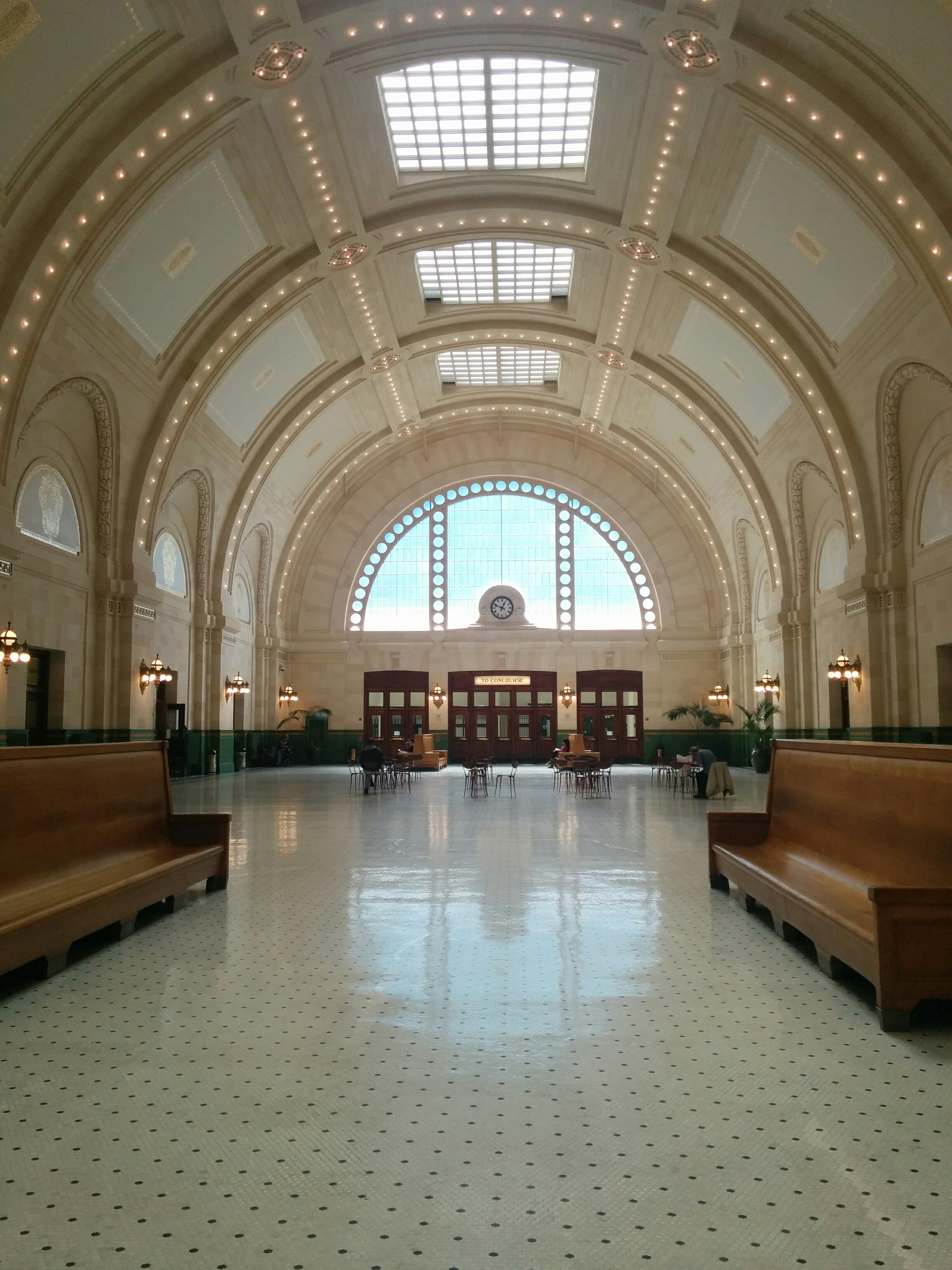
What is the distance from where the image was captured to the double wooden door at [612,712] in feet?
106

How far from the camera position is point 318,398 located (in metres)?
23.6

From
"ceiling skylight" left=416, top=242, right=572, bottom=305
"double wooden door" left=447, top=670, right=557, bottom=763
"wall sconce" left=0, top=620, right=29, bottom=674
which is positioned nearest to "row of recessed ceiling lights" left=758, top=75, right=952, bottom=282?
"ceiling skylight" left=416, top=242, right=572, bottom=305

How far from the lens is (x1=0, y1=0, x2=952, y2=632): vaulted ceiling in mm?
12023

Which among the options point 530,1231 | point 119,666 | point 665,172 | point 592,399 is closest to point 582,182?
point 665,172

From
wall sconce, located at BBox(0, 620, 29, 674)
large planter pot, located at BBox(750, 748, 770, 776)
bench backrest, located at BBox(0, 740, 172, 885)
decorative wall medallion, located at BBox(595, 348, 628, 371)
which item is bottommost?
large planter pot, located at BBox(750, 748, 770, 776)

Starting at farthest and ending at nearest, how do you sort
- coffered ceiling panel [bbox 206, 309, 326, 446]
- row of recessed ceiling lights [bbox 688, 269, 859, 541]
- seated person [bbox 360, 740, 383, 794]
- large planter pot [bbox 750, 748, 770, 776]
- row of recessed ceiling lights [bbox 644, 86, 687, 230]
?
large planter pot [bbox 750, 748, 770, 776] < coffered ceiling panel [bbox 206, 309, 326, 446] < seated person [bbox 360, 740, 383, 794] < row of recessed ceiling lights [bbox 688, 269, 859, 541] < row of recessed ceiling lights [bbox 644, 86, 687, 230]

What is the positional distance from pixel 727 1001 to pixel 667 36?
13019 mm

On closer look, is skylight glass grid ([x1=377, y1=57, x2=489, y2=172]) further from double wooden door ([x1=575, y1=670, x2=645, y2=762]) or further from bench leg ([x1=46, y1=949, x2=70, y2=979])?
double wooden door ([x1=575, y1=670, x2=645, y2=762])

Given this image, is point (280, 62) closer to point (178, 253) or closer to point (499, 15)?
point (499, 15)

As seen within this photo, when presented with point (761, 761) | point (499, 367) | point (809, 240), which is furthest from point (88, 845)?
point (499, 367)

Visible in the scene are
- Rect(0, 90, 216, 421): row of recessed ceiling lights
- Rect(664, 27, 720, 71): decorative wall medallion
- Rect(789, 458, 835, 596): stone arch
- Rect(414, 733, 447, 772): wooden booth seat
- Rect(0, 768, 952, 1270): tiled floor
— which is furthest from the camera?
Rect(414, 733, 447, 772): wooden booth seat

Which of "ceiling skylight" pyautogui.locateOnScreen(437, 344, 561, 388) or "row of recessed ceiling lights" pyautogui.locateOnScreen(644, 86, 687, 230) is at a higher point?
"ceiling skylight" pyautogui.locateOnScreen(437, 344, 561, 388)

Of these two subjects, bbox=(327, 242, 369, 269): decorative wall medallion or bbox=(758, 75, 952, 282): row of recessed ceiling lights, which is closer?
bbox=(758, 75, 952, 282): row of recessed ceiling lights

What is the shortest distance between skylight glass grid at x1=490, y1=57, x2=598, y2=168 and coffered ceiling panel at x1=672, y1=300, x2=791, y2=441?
13.9ft
